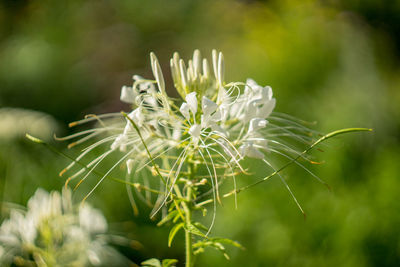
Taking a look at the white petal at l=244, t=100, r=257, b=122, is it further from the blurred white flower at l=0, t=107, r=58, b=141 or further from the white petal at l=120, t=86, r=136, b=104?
the blurred white flower at l=0, t=107, r=58, b=141

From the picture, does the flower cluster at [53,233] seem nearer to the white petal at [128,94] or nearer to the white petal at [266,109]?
the white petal at [128,94]

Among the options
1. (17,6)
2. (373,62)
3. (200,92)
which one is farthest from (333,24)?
(17,6)

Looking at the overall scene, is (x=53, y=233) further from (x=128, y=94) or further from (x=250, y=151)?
(x=250, y=151)

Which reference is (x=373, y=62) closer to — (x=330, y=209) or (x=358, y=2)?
(x=358, y=2)

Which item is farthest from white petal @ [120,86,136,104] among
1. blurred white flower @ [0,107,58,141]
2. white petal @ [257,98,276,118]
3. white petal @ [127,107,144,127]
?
blurred white flower @ [0,107,58,141]

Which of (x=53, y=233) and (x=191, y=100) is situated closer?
(x=191, y=100)

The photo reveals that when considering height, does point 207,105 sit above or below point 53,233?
above

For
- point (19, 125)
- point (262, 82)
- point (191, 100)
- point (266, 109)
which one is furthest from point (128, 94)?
point (262, 82)
